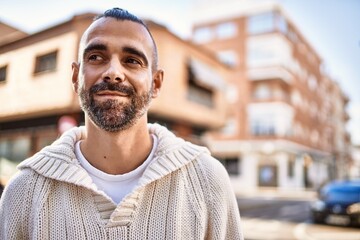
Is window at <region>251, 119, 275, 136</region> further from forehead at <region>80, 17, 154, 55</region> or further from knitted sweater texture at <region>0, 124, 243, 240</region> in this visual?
forehead at <region>80, 17, 154, 55</region>

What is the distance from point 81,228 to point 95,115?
0.43 meters

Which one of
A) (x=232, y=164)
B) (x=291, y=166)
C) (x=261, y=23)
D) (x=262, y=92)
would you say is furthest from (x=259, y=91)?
(x=291, y=166)

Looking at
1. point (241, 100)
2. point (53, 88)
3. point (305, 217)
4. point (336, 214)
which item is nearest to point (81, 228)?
point (53, 88)

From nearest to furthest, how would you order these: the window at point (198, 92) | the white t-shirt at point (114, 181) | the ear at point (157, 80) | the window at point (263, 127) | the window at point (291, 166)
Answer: the white t-shirt at point (114, 181), the ear at point (157, 80), the window at point (198, 92), the window at point (263, 127), the window at point (291, 166)

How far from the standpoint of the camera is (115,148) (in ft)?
4.82

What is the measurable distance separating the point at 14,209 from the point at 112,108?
53 centimetres

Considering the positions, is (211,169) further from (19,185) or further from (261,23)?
(261,23)

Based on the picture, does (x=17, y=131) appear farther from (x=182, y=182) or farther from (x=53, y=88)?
(x=182, y=182)

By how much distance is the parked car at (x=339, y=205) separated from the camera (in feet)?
29.5

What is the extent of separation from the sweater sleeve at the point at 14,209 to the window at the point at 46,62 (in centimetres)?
63

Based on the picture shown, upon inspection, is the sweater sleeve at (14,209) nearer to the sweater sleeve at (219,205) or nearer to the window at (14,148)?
the window at (14,148)

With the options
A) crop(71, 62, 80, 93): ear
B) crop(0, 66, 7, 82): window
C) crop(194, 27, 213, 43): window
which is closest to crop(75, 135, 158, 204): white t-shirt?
crop(71, 62, 80, 93): ear

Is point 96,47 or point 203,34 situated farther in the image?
point 203,34

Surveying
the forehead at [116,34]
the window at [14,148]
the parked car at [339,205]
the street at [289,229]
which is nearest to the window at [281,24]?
the street at [289,229]
